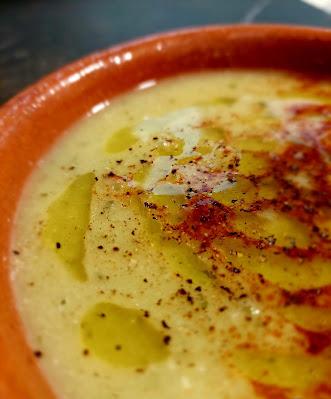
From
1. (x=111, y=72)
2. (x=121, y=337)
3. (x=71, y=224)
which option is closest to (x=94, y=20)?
(x=111, y=72)

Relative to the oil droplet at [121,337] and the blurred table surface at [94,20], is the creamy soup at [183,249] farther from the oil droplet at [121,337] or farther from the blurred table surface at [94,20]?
the blurred table surface at [94,20]

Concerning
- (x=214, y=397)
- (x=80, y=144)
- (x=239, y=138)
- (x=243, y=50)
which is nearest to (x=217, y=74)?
(x=243, y=50)

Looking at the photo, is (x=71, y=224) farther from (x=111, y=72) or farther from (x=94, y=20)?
(x=94, y=20)

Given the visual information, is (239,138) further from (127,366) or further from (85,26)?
(85,26)

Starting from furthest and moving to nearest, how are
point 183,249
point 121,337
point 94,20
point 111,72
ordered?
point 94,20 → point 111,72 → point 183,249 → point 121,337

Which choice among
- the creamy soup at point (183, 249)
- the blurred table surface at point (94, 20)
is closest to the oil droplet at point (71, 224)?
the creamy soup at point (183, 249)

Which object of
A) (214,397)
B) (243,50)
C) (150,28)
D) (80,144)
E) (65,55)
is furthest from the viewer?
(150,28)

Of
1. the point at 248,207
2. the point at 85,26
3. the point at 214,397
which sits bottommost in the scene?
the point at 214,397

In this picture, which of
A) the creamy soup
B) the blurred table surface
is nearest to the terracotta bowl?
the creamy soup
